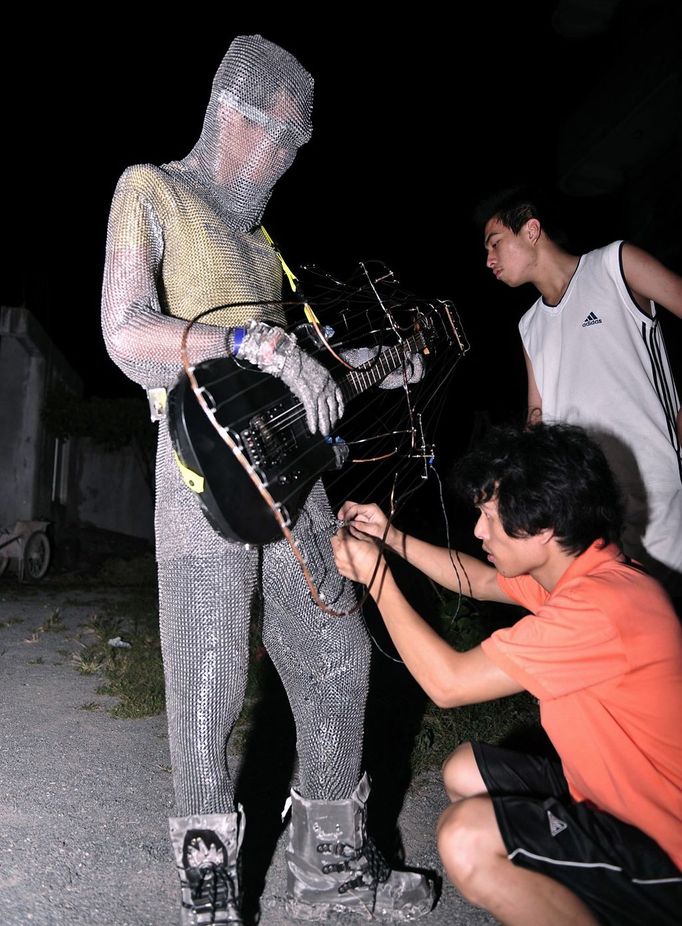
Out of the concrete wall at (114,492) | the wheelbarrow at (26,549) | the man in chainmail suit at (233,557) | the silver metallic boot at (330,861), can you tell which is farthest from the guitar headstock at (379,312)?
the concrete wall at (114,492)

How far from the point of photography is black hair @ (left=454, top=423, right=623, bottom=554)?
1.83m

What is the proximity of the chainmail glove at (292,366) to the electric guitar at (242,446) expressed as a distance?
0.06 m

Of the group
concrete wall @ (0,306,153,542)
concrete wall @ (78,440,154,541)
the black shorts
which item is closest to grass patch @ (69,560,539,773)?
the black shorts

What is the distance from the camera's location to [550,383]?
9.03ft

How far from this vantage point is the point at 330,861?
2064 mm

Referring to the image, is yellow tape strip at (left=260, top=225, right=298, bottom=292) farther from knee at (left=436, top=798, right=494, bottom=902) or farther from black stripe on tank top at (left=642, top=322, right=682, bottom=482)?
knee at (left=436, top=798, right=494, bottom=902)

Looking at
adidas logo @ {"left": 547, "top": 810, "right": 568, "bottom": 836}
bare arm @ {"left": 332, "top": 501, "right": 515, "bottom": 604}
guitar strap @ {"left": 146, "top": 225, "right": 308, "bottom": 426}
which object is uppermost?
guitar strap @ {"left": 146, "top": 225, "right": 308, "bottom": 426}

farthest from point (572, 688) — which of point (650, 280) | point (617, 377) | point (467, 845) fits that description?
point (650, 280)

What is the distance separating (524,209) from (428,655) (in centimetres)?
182

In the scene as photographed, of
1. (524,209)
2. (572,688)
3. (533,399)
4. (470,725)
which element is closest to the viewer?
(572,688)

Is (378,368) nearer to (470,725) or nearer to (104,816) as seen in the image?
(104,816)

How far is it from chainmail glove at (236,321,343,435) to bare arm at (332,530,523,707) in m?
0.40

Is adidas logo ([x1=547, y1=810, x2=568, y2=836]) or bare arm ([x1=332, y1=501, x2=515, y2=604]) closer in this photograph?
adidas logo ([x1=547, y1=810, x2=568, y2=836])

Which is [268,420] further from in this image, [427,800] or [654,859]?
[427,800]
